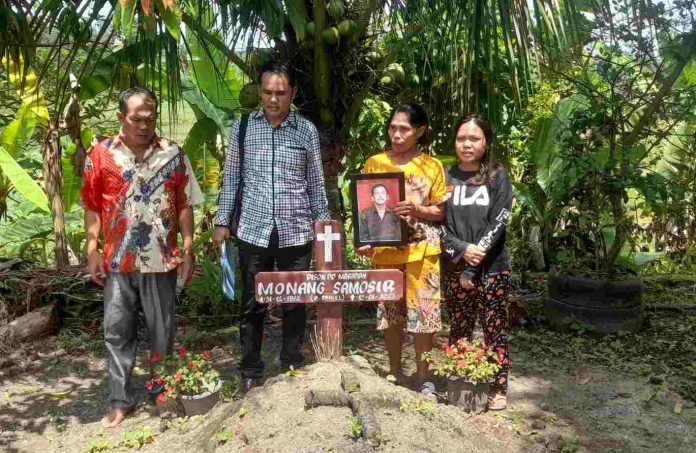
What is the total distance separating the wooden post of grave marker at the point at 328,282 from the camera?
3.22 metres

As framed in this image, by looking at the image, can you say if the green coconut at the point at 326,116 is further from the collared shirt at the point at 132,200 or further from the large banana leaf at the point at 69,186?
the large banana leaf at the point at 69,186

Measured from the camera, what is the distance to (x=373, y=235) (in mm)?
3361

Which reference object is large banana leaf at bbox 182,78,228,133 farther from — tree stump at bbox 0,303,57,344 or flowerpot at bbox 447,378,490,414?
flowerpot at bbox 447,378,490,414

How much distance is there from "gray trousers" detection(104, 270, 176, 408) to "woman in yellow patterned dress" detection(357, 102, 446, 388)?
105cm

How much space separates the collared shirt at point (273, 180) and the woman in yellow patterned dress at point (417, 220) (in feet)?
1.09

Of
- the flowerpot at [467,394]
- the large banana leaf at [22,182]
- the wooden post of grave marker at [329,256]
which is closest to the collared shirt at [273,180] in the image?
the wooden post of grave marker at [329,256]

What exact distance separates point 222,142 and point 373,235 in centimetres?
296

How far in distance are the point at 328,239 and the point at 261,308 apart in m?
0.60

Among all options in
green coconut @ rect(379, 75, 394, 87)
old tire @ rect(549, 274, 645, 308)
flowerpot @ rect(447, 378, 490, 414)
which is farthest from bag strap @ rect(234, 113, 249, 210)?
old tire @ rect(549, 274, 645, 308)

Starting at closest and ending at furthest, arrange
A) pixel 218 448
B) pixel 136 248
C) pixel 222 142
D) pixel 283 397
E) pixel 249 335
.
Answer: pixel 218 448, pixel 283 397, pixel 136 248, pixel 249 335, pixel 222 142

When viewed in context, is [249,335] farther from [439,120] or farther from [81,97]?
[81,97]

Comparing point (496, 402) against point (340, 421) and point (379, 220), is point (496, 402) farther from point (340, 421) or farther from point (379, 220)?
point (379, 220)

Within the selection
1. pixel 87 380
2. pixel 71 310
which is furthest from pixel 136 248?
pixel 71 310

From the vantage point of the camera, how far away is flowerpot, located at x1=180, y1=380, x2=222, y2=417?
11.2 feet
